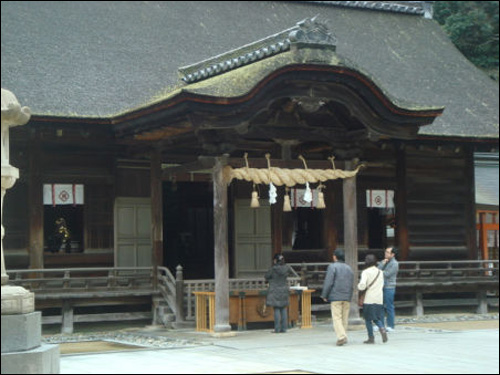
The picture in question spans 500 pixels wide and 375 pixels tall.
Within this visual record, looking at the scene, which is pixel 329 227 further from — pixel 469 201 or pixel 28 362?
pixel 28 362

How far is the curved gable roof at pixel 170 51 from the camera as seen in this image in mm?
21125

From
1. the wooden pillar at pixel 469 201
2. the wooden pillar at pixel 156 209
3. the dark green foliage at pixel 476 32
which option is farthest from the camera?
the dark green foliage at pixel 476 32

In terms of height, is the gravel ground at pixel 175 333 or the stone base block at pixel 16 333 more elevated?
the stone base block at pixel 16 333

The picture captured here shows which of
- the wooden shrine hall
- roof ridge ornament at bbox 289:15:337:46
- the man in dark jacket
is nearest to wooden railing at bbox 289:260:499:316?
the wooden shrine hall

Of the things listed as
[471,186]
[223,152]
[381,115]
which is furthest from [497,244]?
[223,152]

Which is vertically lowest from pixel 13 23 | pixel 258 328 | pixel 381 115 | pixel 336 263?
pixel 258 328

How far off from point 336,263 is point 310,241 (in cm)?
839

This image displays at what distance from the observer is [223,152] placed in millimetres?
17406

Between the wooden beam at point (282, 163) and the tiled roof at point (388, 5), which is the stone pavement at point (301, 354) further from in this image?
the tiled roof at point (388, 5)

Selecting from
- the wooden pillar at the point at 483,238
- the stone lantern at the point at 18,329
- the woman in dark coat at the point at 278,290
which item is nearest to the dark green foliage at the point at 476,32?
the wooden pillar at the point at 483,238

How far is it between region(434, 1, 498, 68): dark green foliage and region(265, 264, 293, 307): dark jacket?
2485 cm

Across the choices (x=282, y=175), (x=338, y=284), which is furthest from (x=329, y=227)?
(x=338, y=284)

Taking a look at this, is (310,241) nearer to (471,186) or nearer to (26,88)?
(471,186)

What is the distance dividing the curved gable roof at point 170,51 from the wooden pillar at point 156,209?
133cm
